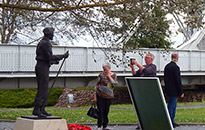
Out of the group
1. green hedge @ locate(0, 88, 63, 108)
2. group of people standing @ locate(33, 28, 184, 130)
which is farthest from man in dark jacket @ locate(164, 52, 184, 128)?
green hedge @ locate(0, 88, 63, 108)

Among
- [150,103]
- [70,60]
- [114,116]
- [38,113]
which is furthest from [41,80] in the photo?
[70,60]

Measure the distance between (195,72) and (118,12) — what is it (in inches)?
893

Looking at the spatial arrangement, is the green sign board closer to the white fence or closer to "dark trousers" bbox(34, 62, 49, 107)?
"dark trousers" bbox(34, 62, 49, 107)

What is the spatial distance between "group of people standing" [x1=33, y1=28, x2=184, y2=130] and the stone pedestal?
0.19 metres

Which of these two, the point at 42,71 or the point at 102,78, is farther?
the point at 102,78

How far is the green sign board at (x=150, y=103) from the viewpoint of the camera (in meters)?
7.94

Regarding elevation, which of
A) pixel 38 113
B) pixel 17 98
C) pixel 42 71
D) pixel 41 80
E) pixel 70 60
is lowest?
pixel 17 98

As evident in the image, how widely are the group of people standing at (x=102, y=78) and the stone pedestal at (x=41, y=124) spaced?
0.62 feet

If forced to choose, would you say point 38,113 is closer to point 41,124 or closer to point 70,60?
point 41,124

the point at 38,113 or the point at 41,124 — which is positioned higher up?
the point at 38,113

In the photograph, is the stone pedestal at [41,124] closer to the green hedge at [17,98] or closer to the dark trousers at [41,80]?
the dark trousers at [41,80]

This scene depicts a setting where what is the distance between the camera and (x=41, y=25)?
16.1 metres

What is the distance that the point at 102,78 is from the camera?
12.3m

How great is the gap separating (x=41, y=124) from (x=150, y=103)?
Result: 2373 millimetres
